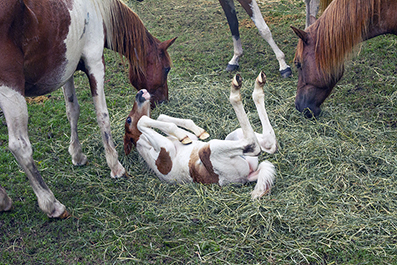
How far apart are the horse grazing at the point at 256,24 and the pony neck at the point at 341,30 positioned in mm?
1343

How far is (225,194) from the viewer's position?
329 cm

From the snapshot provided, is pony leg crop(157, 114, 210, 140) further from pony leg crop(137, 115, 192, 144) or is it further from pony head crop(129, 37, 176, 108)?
pony head crop(129, 37, 176, 108)

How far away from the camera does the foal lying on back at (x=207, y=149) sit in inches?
125

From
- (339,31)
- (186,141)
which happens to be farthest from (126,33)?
(339,31)

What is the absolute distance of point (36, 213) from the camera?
3.34 meters

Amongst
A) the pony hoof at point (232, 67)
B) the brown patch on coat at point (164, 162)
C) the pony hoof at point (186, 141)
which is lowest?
the pony hoof at point (232, 67)

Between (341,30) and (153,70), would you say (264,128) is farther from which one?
(153,70)

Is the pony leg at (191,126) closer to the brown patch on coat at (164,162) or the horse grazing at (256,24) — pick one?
the brown patch on coat at (164,162)

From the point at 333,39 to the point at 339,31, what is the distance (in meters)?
0.10

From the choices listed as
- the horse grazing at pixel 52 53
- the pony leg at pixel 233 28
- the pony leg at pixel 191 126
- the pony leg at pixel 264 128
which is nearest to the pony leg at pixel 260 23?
the pony leg at pixel 233 28

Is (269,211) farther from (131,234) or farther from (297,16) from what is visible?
(297,16)

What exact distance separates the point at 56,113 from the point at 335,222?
3918 millimetres

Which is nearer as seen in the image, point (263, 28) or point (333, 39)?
point (333, 39)

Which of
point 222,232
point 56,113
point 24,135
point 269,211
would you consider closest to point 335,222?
point 269,211
